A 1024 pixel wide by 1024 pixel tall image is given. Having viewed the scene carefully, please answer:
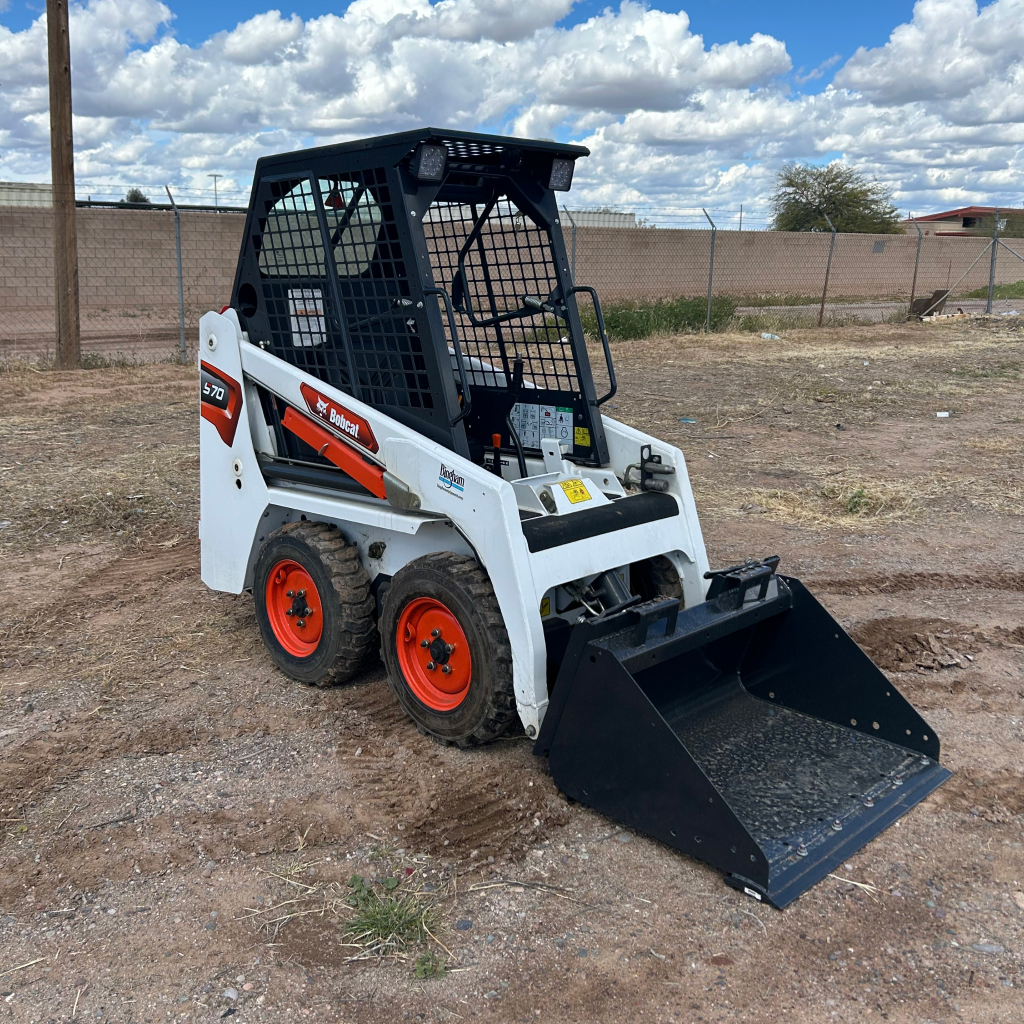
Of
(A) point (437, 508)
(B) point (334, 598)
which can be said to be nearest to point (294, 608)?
(B) point (334, 598)

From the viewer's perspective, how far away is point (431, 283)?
3.89 m

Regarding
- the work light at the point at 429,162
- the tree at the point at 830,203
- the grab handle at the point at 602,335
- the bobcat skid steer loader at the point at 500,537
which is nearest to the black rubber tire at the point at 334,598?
the bobcat skid steer loader at the point at 500,537

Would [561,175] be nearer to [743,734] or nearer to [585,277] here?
[743,734]

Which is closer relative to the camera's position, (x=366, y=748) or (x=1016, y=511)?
(x=366, y=748)

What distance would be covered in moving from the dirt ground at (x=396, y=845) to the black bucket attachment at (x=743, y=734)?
12 centimetres

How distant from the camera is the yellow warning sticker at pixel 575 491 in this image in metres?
3.96

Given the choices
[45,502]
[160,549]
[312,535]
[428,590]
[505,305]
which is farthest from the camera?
[45,502]

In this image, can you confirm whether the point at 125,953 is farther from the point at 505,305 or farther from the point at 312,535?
the point at 505,305

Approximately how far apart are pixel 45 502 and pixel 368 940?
549 cm

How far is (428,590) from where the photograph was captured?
12.3 ft

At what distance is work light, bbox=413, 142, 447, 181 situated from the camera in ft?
12.2

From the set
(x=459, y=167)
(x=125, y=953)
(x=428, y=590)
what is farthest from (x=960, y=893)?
(x=459, y=167)

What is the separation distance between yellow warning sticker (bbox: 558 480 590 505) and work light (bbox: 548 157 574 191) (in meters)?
1.31

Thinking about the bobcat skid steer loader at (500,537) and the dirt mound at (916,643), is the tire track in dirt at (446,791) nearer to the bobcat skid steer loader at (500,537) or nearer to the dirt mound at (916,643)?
the bobcat skid steer loader at (500,537)
